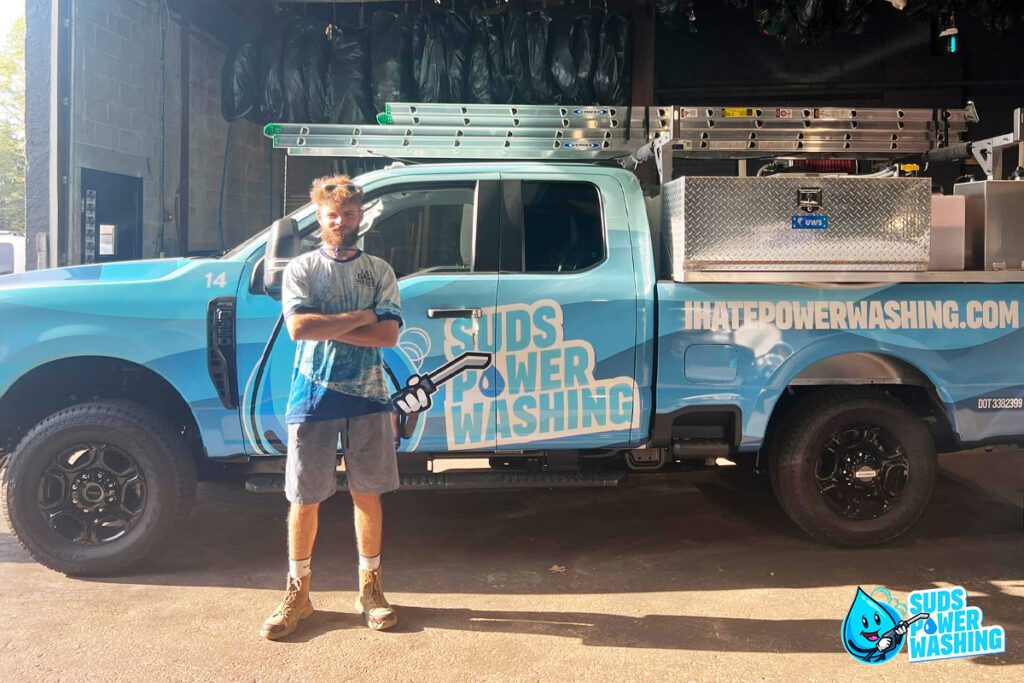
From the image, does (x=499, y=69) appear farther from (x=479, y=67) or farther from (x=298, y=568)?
(x=298, y=568)

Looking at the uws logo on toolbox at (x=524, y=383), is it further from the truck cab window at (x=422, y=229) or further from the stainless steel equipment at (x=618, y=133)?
the stainless steel equipment at (x=618, y=133)

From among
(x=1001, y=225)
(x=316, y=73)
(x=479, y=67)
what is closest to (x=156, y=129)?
(x=316, y=73)

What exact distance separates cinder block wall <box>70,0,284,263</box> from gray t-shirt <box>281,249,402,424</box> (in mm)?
3902

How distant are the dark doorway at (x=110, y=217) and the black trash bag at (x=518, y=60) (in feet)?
11.5

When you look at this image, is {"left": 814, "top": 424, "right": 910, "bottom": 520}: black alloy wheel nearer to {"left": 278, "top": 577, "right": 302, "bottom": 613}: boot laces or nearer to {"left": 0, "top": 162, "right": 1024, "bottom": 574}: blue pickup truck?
{"left": 0, "top": 162, "right": 1024, "bottom": 574}: blue pickup truck

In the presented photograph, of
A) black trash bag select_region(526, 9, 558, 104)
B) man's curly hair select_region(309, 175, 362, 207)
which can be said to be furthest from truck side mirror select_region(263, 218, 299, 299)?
black trash bag select_region(526, 9, 558, 104)

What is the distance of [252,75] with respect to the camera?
7.55 meters

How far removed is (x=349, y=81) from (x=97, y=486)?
15.0 ft

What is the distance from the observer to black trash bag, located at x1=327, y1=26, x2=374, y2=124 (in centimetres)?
731

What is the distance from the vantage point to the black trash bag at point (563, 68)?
7.48 m

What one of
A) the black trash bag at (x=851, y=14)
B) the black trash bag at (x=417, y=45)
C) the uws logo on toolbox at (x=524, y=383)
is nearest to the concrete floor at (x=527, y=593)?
the uws logo on toolbox at (x=524, y=383)

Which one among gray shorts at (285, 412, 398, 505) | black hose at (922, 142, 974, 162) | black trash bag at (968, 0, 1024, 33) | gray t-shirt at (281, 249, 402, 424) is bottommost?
gray shorts at (285, 412, 398, 505)

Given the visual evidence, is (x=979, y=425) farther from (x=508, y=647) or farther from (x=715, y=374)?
(x=508, y=647)

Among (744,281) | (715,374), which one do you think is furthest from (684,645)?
(744,281)
